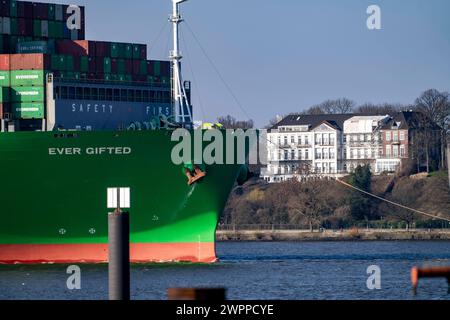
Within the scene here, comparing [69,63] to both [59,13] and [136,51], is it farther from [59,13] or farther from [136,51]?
[59,13]

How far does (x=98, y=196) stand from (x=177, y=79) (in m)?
6.92

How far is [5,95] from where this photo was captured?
5238 centimetres

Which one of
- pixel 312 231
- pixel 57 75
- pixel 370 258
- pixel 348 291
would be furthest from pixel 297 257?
pixel 312 231

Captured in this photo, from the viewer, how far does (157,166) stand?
167ft

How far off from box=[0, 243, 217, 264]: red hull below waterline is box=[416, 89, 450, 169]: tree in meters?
82.3

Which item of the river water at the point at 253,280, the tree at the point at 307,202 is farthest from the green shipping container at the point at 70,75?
the tree at the point at 307,202

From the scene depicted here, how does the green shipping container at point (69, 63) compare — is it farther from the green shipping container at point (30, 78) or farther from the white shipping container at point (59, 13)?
the white shipping container at point (59, 13)

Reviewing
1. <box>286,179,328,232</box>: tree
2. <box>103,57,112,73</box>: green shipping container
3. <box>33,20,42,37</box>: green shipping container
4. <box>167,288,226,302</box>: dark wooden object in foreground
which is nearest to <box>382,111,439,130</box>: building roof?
<box>286,179,328,232</box>: tree

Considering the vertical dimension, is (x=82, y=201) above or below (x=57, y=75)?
below

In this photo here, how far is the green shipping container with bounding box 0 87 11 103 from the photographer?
171ft

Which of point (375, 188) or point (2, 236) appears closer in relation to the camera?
point (2, 236)

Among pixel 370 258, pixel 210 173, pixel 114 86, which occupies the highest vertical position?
pixel 114 86
